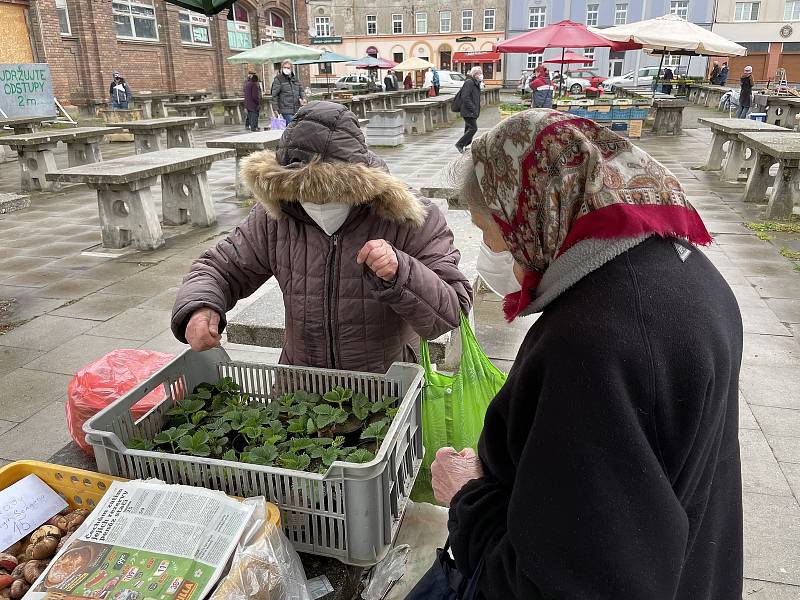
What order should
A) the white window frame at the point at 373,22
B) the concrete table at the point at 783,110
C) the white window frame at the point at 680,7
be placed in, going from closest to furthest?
the concrete table at the point at 783,110
the white window frame at the point at 680,7
the white window frame at the point at 373,22

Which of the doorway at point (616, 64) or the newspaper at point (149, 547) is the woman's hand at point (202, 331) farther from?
the doorway at point (616, 64)

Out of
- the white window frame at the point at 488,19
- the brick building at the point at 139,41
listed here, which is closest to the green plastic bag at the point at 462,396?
the brick building at the point at 139,41

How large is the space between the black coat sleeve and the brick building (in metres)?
18.2

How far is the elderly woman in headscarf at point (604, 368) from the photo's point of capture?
0.89m

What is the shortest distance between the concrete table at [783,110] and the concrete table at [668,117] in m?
3.17

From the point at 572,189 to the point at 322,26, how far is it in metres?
55.9

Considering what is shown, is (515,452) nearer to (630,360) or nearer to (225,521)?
(630,360)

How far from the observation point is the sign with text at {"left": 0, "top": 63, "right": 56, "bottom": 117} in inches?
507

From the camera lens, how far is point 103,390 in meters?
2.02

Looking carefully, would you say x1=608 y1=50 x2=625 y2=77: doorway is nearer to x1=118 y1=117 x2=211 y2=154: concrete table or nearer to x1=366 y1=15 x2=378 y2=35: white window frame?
x1=366 y1=15 x2=378 y2=35: white window frame

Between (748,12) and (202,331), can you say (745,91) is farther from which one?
(748,12)

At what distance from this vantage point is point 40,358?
174 inches

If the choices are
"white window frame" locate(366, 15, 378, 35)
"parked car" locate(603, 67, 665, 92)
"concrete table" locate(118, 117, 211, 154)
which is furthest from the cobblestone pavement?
"white window frame" locate(366, 15, 378, 35)

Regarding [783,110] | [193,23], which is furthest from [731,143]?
[193,23]
